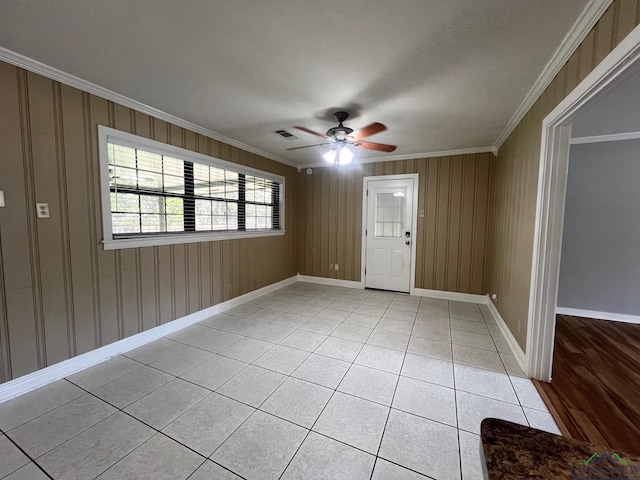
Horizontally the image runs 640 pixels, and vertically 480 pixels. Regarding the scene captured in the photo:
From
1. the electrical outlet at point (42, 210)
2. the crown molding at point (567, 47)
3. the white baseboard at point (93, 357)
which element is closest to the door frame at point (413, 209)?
the crown molding at point (567, 47)

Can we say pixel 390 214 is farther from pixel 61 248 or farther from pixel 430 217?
pixel 61 248

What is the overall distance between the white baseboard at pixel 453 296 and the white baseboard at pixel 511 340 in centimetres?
43

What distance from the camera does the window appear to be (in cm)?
252

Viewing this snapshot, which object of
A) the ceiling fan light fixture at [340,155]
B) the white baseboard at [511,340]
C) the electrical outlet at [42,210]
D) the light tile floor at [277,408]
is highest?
the ceiling fan light fixture at [340,155]

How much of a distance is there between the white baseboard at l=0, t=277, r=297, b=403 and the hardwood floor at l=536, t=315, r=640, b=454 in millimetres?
3553

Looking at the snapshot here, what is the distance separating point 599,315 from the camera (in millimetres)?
3500

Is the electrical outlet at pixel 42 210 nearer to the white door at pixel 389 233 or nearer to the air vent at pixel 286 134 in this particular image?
the air vent at pixel 286 134

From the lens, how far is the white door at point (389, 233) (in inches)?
179

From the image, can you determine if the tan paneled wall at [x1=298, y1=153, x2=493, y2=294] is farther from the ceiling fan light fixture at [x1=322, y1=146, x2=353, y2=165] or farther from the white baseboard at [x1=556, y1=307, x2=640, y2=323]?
the ceiling fan light fixture at [x1=322, y1=146, x2=353, y2=165]

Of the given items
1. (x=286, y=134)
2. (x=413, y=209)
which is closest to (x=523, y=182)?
(x=413, y=209)

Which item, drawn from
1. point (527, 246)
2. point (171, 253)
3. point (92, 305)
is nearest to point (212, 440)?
point (92, 305)

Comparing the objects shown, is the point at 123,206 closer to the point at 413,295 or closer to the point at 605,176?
the point at 413,295

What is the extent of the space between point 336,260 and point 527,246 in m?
3.19

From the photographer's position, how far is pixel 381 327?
318cm
